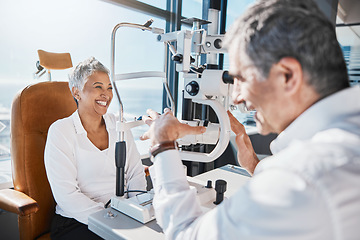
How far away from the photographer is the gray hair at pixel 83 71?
1.52 m

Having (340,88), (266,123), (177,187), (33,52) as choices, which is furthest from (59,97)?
(340,88)

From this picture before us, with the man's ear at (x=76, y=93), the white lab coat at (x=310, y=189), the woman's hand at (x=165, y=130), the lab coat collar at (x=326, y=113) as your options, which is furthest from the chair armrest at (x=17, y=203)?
the lab coat collar at (x=326, y=113)

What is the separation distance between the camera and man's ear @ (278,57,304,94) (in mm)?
559

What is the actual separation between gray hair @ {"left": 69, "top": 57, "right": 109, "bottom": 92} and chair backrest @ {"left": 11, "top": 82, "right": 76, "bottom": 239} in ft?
0.55

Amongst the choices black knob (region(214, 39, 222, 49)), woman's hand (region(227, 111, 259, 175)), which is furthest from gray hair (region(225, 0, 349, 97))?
woman's hand (region(227, 111, 259, 175))

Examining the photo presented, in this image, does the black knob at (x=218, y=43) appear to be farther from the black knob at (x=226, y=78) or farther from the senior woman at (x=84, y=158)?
the senior woman at (x=84, y=158)

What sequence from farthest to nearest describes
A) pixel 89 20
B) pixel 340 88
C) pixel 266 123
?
pixel 89 20, pixel 266 123, pixel 340 88

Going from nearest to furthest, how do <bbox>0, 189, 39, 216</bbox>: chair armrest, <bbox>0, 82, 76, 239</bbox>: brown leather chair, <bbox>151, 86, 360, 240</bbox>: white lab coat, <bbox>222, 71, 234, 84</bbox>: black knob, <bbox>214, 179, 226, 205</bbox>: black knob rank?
<bbox>151, 86, 360, 240</bbox>: white lab coat, <bbox>222, 71, 234, 84</bbox>: black knob, <bbox>214, 179, 226, 205</bbox>: black knob, <bbox>0, 189, 39, 216</bbox>: chair armrest, <bbox>0, 82, 76, 239</bbox>: brown leather chair

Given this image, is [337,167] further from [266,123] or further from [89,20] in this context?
[89,20]

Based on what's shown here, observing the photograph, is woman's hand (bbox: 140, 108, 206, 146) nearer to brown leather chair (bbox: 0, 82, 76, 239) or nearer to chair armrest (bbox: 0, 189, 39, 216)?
chair armrest (bbox: 0, 189, 39, 216)

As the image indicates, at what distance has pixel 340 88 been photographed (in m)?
0.60

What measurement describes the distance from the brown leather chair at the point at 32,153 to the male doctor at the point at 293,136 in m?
1.06

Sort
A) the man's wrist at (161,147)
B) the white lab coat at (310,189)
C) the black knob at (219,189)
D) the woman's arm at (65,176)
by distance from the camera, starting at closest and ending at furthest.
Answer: the white lab coat at (310,189) → the man's wrist at (161,147) → the black knob at (219,189) → the woman's arm at (65,176)

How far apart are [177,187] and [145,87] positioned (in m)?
2.23
